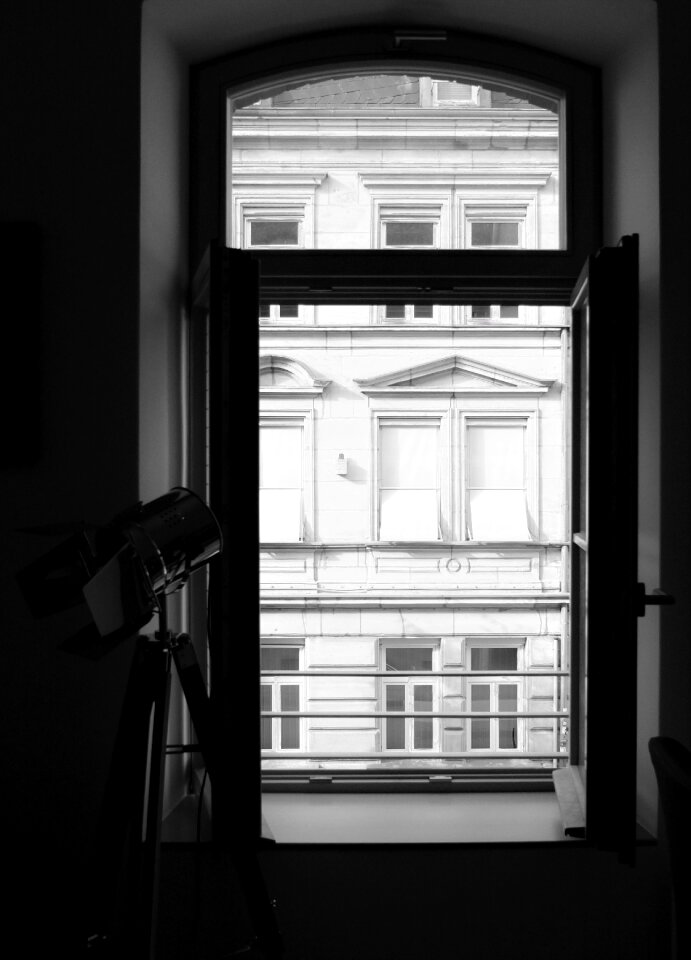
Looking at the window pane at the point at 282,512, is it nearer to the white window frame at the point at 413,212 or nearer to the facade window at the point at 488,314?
the white window frame at the point at 413,212

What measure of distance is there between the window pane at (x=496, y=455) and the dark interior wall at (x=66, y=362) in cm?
96

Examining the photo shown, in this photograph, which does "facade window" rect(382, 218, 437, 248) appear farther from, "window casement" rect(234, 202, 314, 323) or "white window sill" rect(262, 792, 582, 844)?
"white window sill" rect(262, 792, 582, 844)

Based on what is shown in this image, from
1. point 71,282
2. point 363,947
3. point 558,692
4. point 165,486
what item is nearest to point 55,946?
point 363,947

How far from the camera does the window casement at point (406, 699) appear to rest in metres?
2.55

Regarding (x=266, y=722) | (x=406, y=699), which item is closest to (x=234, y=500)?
(x=266, y=722)

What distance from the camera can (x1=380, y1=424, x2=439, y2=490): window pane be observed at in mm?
2404

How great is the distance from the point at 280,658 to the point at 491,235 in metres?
1.29

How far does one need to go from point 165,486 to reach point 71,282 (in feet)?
1.66

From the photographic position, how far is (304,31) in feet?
7.27

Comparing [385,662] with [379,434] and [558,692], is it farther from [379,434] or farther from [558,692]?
[379,434]

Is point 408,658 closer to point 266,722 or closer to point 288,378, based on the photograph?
point 266,722

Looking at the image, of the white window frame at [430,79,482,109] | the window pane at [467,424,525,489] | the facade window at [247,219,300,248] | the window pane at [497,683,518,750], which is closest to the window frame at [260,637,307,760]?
the window pane at [497,683,518,750]

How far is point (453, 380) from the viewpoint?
2383 millimetres

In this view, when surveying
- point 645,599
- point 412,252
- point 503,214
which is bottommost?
point 645,599
